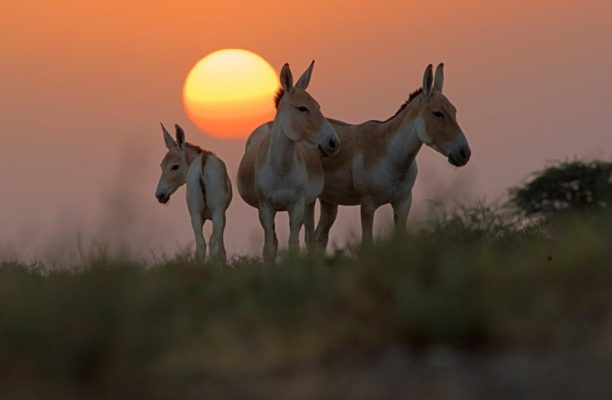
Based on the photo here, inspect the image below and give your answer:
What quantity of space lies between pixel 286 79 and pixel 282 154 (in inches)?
42.3

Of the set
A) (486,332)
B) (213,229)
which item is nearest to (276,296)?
(486,332)

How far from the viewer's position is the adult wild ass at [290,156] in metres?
17.2

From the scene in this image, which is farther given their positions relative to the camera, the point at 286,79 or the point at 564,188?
the point at 564,188

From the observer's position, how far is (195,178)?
1988 centimetres

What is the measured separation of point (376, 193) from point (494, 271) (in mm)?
10082

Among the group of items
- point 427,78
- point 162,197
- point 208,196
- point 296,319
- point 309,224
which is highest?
point 427,78

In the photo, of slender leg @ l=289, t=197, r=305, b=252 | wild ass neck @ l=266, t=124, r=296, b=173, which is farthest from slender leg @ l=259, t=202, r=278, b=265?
wild ass neck @ l=266, t=124, r=296, b=173

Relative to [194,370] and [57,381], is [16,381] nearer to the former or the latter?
[57,381]

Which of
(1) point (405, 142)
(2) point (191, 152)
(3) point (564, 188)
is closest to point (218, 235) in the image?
(2) point (191, 152)

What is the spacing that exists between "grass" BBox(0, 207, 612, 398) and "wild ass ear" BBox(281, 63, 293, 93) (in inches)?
315

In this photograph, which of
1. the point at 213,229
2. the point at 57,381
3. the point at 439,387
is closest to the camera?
the point at 439,387

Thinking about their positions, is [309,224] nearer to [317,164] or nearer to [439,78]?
[317,164]

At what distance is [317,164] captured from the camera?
1847cm

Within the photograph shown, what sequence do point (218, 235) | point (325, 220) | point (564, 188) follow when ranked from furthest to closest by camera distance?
point (564, 188)
point (325, 220)
point (218, 235)
